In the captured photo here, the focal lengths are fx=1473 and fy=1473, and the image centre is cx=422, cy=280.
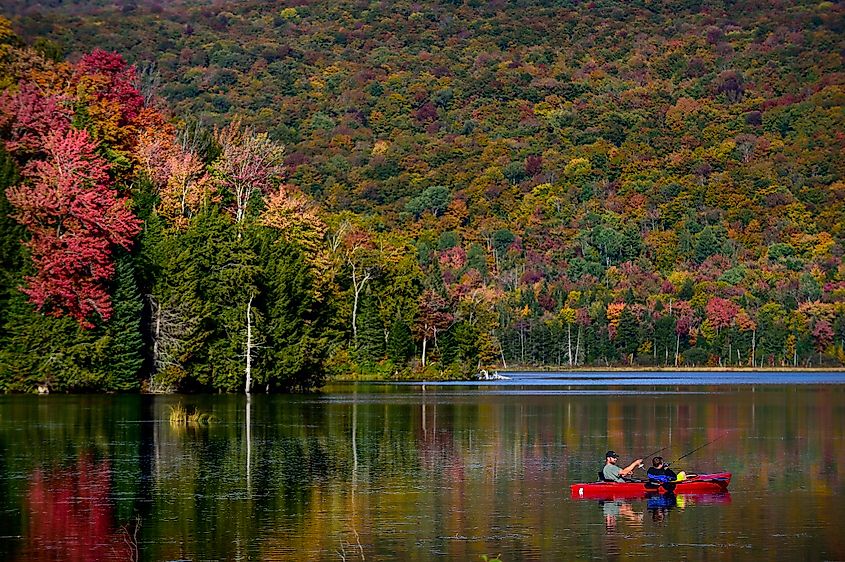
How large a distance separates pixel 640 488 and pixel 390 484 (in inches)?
255

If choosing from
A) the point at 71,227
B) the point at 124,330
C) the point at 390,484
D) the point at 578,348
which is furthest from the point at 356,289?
the point at 390,484

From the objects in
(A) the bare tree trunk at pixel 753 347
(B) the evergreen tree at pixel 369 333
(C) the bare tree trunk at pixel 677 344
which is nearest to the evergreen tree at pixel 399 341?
(B) the evergreen tree at pixel 369 333

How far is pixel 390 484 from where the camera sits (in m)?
37.8

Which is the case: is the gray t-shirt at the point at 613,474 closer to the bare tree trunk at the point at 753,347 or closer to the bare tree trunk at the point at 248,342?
the bare tree trunk at the point at 248,342

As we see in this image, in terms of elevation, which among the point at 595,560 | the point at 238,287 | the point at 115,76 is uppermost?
the point at 115,76

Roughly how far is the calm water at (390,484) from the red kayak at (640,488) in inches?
25.8

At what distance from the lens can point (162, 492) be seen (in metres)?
35.5

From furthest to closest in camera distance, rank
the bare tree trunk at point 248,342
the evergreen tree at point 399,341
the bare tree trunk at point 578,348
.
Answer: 1. the bare tree trunk at point 578,348
2. the evergreen tree at point 399,341
3. the bare tree trunk at point 248,342

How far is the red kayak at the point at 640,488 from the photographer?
35.3 m

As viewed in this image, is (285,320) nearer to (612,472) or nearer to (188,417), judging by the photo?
(188,417)

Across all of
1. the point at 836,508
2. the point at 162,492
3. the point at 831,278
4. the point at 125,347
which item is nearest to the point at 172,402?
the point at 125,347

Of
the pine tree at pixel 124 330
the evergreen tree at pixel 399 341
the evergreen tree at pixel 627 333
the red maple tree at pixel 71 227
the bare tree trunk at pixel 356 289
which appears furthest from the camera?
the evergreen tree at pixel 627 333

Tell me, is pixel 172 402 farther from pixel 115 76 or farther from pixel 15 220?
pixel 115 76

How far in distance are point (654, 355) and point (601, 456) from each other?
12625cm
